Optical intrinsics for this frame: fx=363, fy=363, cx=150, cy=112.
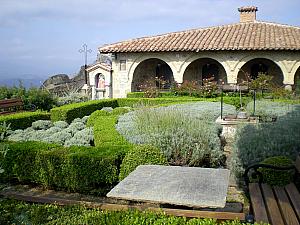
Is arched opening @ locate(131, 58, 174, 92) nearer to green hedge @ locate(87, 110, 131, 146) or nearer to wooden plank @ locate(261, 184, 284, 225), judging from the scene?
green hedge @ locate(87, 110, 131, 146)

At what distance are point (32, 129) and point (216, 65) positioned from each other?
14.0 m

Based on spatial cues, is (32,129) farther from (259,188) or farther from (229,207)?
(259,188)

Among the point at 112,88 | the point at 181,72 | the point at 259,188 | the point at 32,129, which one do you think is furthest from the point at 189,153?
the point at 112,88

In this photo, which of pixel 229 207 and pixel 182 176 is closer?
pixel 182 176

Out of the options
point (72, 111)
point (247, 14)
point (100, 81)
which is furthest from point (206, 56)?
point (72, 111)

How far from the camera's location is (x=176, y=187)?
12.8ft

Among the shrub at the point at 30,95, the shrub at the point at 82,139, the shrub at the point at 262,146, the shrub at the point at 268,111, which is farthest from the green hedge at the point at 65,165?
the shrub at the point at 30,95

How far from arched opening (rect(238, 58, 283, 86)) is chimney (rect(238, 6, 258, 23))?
370cm

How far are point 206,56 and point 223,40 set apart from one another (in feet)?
4.19

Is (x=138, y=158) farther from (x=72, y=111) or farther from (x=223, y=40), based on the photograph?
(x=223, y=40)

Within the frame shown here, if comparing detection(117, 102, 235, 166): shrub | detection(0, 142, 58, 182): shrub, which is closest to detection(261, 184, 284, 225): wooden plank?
detection(117, 102, 235, 166): shrub

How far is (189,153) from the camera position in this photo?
7484 millimetres

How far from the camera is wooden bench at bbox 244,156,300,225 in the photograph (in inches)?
137

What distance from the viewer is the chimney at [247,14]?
23344 mm
